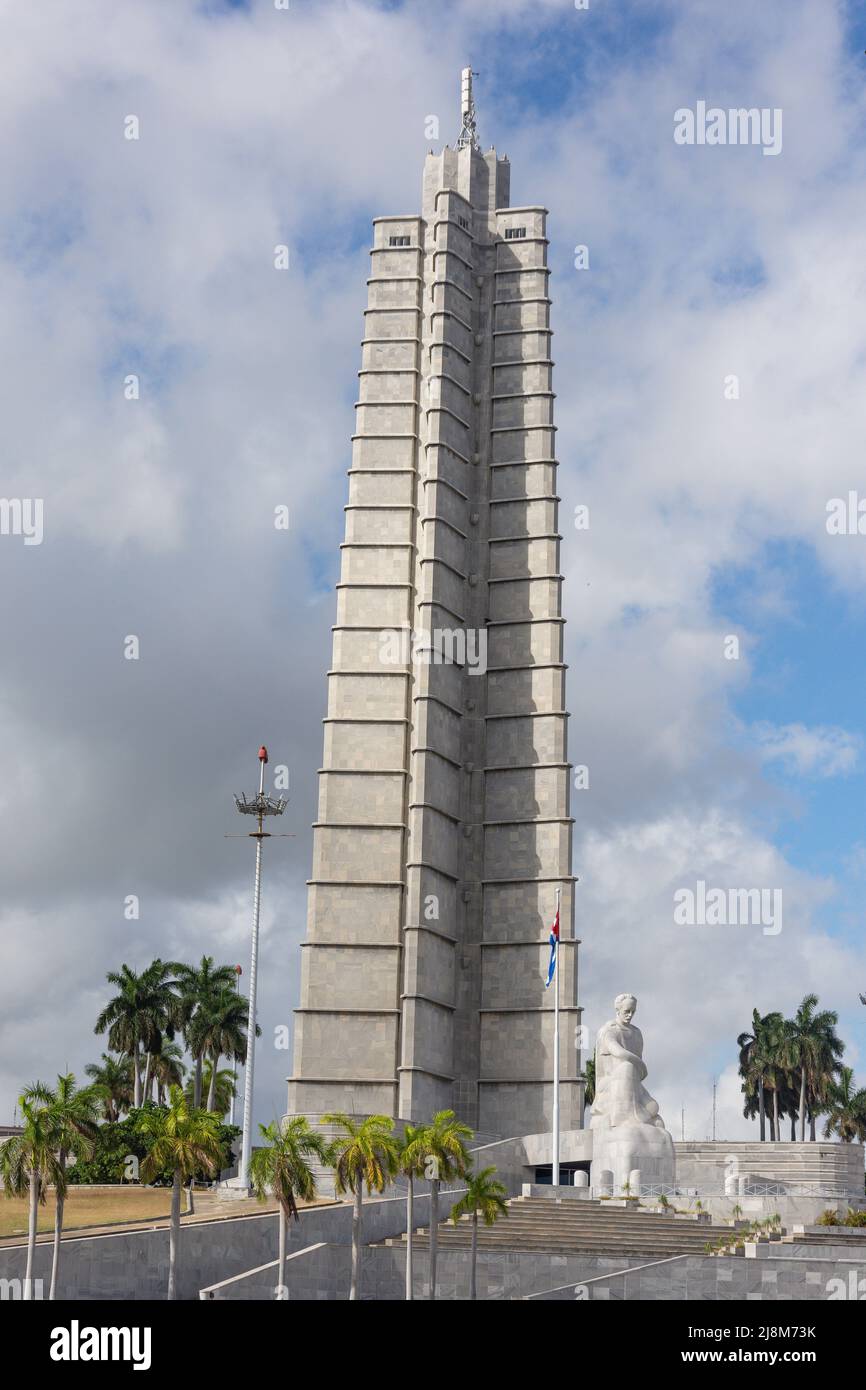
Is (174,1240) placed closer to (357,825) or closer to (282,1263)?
(282,1263)

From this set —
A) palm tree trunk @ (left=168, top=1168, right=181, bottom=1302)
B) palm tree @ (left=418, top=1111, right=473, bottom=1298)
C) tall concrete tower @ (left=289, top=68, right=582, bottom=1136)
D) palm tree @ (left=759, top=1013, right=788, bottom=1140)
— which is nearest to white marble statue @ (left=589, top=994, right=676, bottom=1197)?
Answer: tall concrete tower @ (left=289, top=68, right=582, bottom=1136)

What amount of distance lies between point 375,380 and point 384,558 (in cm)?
800

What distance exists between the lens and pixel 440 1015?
59.1m

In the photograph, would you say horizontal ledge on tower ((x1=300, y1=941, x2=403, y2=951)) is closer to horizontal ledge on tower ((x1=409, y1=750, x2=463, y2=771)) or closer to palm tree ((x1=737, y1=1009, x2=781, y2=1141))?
horizontal ledge on tower ((x1=409, y1=750, x2=463, y2=771))

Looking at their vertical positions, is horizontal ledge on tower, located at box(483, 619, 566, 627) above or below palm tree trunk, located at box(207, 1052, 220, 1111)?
above

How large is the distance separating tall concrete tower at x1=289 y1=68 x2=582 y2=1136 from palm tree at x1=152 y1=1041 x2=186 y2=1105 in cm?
1276

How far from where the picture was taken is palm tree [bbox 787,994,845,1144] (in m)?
81.2

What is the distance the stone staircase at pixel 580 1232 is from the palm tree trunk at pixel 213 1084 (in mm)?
25135

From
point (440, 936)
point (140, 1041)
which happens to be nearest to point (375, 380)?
point (440, 936)

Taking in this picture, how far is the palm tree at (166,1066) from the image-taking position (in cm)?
6812

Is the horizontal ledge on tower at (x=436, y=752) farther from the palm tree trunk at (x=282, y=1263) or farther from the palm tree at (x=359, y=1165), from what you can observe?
the palm tree trunk at (x=282, y=1263)

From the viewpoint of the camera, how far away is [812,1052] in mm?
81062
